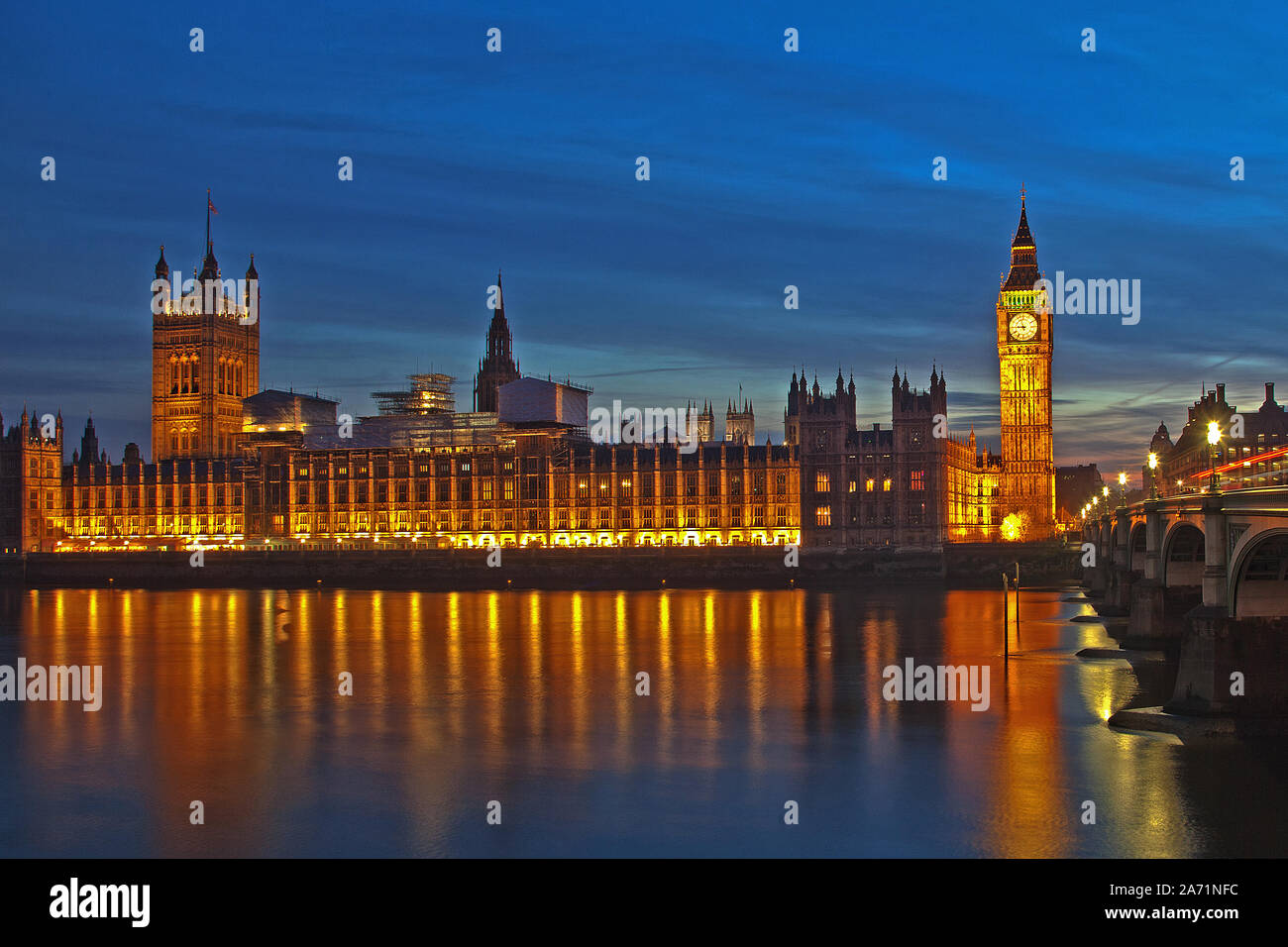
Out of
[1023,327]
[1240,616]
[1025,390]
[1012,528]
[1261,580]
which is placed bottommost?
[1240,616]

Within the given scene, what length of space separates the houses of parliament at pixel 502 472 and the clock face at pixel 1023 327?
0.18 m

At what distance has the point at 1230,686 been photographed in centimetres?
3566

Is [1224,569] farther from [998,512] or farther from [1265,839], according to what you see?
[998,512]

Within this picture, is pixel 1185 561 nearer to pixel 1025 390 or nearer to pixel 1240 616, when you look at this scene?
pixel 1240 616

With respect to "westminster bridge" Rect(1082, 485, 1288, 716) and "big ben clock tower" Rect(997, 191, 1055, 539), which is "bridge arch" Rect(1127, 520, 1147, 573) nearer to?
"westminster bridge" Rect(1082, 485, 1288, 716)

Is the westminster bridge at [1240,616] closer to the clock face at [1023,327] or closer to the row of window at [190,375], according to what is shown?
the clock face at [1023,327]

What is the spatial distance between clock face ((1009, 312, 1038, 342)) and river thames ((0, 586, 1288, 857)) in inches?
4369

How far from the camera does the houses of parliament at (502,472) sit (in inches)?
5261

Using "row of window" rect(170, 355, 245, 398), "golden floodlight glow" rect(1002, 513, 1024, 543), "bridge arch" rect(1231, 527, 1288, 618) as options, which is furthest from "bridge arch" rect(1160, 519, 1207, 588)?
"row of window" rect(170, 355, 245, 398)

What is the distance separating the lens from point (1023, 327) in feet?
562

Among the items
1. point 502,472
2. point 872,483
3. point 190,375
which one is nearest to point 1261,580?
point 872,483

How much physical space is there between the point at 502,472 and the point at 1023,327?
70.8 meters

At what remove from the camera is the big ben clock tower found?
165875 millimetres
